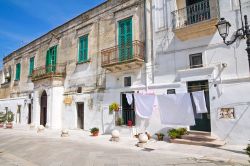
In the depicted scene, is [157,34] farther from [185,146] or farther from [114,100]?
[185,146]

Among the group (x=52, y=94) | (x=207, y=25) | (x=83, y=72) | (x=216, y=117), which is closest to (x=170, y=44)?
(x=207, y=25)

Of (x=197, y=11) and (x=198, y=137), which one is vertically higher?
(x=197, y=11)

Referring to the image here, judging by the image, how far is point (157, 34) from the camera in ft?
39.4

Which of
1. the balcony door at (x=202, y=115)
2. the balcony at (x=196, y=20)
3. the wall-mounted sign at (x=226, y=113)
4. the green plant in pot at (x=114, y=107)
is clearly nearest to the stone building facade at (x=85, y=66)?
the green plant in pot at (x=114, y=107)

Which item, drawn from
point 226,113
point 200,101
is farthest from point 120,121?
point 226,113

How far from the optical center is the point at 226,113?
9422mm

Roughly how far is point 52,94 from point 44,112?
3059 mm

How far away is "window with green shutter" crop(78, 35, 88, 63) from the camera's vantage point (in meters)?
16.2

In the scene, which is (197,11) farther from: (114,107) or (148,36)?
(114,107)

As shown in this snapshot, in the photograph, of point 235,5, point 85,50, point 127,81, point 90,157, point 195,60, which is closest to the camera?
point 90,157

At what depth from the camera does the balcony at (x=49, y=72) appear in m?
17.9

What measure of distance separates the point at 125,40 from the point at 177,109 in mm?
5909

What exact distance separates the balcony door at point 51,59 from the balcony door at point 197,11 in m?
12.3

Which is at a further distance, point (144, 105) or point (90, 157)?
point (144, 105)
